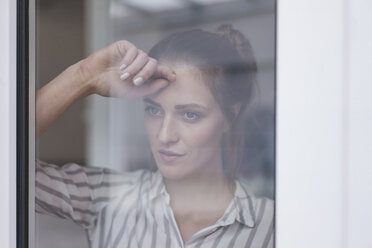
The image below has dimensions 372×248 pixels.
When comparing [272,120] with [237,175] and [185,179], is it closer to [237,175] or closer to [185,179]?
[237,175]

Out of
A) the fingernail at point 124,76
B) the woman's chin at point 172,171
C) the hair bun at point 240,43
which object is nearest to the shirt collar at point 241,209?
the woman's chin at point 172,171

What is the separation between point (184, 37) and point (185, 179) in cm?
33

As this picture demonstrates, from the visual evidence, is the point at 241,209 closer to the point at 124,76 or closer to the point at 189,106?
the point at 189,106

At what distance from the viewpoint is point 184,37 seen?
886mm

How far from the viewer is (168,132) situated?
914 millimetres

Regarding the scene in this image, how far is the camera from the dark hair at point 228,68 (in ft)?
2.71

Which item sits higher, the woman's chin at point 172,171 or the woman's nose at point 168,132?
the woman's nose at point 168,132

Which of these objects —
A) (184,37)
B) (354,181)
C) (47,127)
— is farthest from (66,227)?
(354,181)

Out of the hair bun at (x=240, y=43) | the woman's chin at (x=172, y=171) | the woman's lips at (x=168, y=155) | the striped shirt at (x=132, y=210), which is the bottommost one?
the striped shirt at (x=132, y=210)

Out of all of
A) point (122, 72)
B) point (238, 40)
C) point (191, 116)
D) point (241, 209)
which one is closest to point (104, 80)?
→ point (122, 72)

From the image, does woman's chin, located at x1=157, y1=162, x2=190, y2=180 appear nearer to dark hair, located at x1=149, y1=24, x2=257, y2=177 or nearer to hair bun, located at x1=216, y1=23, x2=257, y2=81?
dark hair, located at x1=149, y1=24, x2=257, y2=177

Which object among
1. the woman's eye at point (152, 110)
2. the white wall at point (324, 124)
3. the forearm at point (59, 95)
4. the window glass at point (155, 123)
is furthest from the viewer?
the forearm at point (59, 95)

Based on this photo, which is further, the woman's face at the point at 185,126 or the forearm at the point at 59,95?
the forearm at the point at 59,95

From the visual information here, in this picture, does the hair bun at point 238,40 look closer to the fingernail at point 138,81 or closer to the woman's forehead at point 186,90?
the woman's forehead at point 186,90
